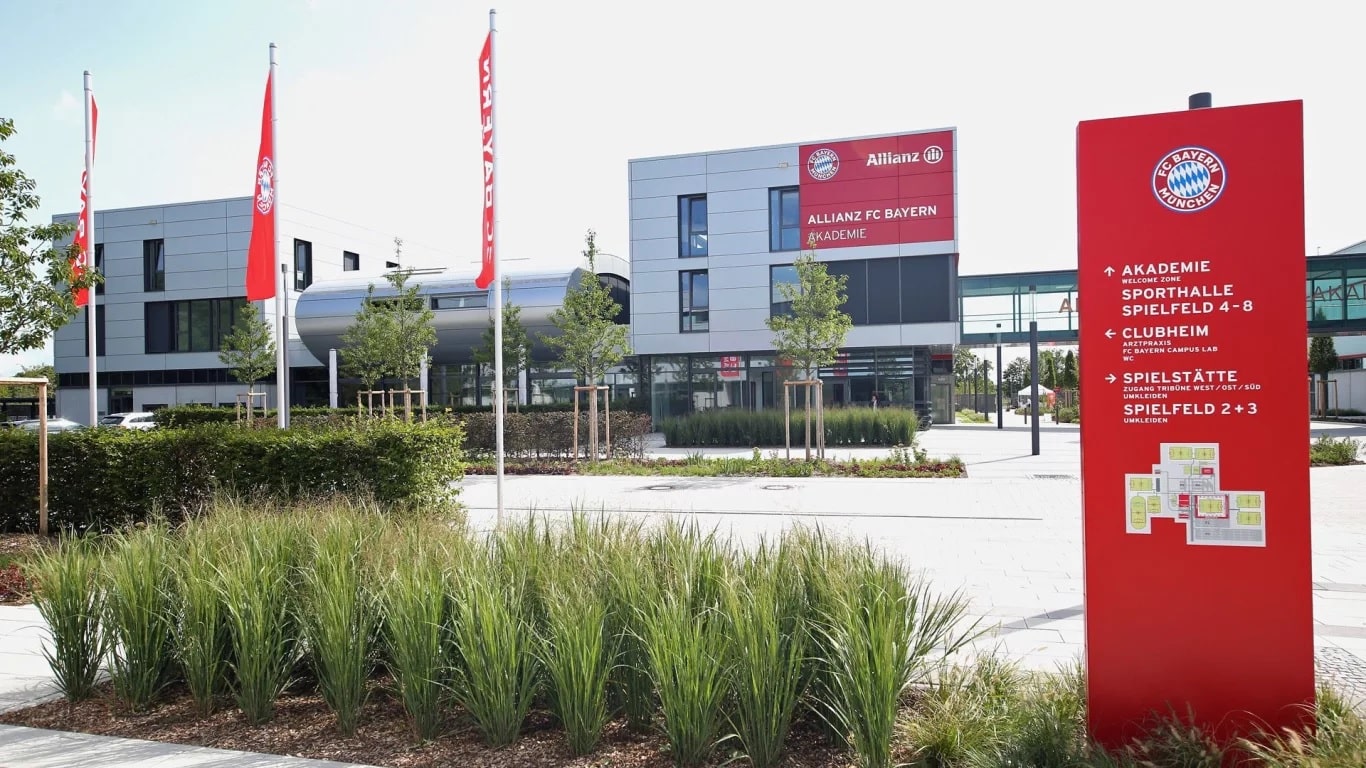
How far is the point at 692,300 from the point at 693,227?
2.92 m

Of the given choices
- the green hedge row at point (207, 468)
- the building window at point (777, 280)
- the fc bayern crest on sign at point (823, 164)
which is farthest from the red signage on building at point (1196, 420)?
the fc bayern crest on sign at point (823, 164)

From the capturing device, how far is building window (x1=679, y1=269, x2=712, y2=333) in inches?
1339

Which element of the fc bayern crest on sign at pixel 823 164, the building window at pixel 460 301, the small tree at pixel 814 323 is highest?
the fc bayern crest on sign at pixel 823 164

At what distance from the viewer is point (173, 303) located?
41.8m

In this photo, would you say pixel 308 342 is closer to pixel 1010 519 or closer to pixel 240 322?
pixel 240 322

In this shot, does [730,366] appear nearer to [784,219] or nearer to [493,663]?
[784,219]

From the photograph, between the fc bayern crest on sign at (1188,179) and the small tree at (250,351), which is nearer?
the fc bayern crest on sign at (1188,179)

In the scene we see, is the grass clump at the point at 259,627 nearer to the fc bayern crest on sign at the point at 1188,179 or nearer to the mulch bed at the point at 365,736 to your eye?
the mulch bed at the point at 365,736

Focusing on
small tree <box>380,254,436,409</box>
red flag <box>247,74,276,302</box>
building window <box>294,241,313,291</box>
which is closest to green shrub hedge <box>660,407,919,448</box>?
small tree <box>380,254,436,409</box>

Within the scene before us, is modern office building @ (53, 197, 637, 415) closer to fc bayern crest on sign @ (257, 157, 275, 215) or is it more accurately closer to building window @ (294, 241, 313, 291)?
building window @ (294, 241, 313, 291)

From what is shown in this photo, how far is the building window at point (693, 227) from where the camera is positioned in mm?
34000

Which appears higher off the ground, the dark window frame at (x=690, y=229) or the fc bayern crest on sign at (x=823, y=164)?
the fc bayern crest on sign at (x=823, y=164)

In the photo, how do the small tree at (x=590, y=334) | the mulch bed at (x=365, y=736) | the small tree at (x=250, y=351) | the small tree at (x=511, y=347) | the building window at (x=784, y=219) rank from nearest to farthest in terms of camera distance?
the mulch bed at (x=365, y=736), the small tree at (x=590, y=334), the small tree at (x=511, y=347), the building window at (x=784, y=219), the small tree at (x=250, y=351)

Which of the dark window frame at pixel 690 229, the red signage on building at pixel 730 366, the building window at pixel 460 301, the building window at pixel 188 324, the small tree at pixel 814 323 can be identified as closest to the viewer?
the small tree at pixel 814 323
